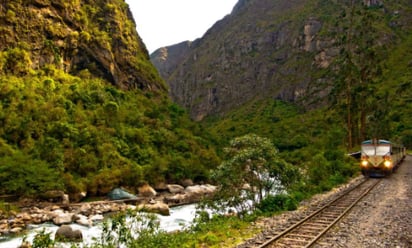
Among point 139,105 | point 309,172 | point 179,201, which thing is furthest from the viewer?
point 139,105

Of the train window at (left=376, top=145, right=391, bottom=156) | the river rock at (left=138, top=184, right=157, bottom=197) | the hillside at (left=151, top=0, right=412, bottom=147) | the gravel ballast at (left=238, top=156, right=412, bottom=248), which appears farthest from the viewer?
the hillside at (left=151, top=0, right=412, bottom=147)

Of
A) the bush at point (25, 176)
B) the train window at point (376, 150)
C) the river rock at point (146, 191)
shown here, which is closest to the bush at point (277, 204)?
the train window at point (376, 150)

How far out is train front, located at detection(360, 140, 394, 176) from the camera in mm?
29516

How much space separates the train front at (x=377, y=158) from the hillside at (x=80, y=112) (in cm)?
2409

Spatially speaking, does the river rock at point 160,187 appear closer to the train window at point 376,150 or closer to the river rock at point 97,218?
the river rock at point 97,218

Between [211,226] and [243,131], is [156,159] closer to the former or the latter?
[211,226]

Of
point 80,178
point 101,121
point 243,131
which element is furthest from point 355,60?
point 243,131

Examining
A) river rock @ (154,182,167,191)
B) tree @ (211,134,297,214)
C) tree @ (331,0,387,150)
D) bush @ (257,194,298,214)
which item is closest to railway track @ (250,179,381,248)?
bush @ (257,194,298,214)

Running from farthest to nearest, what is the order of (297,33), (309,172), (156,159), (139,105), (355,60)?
(297,33)
(139,105)
(355,60)
(156,159)
(309,172)

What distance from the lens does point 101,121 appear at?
171 feet

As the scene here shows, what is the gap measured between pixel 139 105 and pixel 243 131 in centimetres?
6218

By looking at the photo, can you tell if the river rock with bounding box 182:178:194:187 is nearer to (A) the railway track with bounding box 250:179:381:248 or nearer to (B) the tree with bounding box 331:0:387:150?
(B) the tree with bounding box 331:0:387:150

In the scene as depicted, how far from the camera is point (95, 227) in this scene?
86.2 feet

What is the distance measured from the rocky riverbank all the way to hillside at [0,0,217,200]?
2.29 metres
